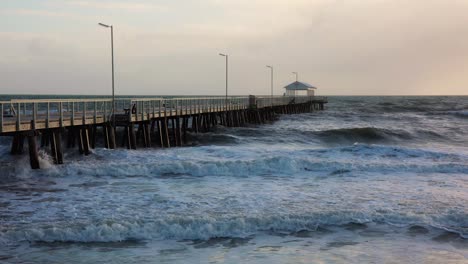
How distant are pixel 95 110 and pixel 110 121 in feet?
5.09

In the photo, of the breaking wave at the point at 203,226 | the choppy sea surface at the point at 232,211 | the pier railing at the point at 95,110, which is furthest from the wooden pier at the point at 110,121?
the breaking wave at the point at 203,226

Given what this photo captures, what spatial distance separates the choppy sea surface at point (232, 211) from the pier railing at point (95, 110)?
1561 millimetres

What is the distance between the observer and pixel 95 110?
75.0 ft

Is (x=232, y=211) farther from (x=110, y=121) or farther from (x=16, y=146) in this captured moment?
(x=16, y=146)

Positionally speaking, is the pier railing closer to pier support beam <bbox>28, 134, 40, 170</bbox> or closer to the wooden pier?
the wooden pier

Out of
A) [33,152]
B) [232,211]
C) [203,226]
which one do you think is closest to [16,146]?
[33,152]

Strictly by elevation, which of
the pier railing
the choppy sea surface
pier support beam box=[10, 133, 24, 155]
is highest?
the pier railing

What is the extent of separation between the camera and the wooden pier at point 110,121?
743 inches

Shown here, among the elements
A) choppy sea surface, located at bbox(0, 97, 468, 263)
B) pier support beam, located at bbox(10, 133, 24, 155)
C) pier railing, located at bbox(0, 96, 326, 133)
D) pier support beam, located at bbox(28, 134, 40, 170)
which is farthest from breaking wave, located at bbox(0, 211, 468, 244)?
pier support beam, located at bbox(10, 133, 24, 155)

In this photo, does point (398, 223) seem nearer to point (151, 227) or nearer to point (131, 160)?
point (151, 227)

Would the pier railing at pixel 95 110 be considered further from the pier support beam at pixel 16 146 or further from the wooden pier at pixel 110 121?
the pier support beam at pixel 16 146

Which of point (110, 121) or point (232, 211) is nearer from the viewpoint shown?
point (232, 211)

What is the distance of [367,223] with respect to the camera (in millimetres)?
11977

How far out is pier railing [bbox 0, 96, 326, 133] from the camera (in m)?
18.2
